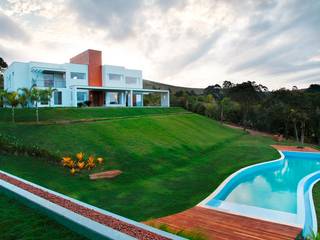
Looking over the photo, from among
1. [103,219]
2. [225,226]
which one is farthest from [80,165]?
[225,226]

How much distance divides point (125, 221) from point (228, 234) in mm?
2643

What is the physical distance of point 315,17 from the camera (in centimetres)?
1702

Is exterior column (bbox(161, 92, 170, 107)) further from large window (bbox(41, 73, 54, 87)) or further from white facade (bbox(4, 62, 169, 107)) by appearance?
large window (bbox(41, 73, 54, 87))

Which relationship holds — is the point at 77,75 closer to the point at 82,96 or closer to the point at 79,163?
the point at 82,96

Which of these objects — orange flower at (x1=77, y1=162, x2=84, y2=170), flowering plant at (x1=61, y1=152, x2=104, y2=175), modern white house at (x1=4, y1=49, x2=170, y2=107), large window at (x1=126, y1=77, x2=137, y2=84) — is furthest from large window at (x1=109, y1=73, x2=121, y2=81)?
orange flower at (x1=77, y1=162, x2=84, y2=170)

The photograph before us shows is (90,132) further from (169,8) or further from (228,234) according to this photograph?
(228,234)

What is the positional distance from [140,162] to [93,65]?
24200 mm

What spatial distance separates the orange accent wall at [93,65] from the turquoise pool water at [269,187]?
25.7 m

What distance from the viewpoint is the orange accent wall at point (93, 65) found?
3422cm

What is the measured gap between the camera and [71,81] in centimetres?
3169

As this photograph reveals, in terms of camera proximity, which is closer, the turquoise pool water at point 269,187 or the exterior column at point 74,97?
the turquoise pool water at point 269,187

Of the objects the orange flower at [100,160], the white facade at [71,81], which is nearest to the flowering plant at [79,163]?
the orange flower at [100,160]

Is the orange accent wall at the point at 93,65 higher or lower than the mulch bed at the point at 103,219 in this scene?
higher

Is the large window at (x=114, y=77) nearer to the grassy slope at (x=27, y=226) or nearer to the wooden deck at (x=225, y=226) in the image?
the wooden deck at (x=225, y=226)
